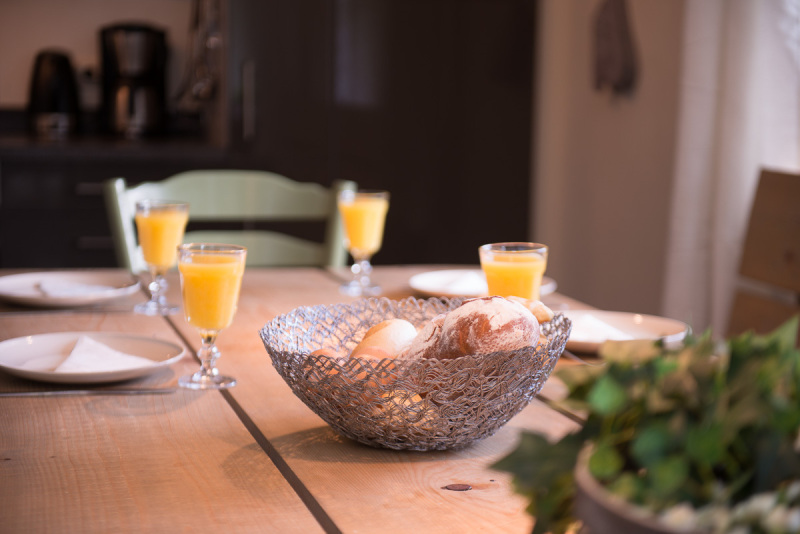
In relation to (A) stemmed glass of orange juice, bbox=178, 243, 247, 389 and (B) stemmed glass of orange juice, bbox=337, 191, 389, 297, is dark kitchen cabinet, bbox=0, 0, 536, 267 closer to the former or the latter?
(B) stemmed glass of orange juice, bbox=337, 191, 389, 297

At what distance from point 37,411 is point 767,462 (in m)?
0.71

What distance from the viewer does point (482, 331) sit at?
740mm

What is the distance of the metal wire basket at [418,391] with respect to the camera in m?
0.71

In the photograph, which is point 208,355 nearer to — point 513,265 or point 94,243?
point 513,265

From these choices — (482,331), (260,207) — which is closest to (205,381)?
(482,331)

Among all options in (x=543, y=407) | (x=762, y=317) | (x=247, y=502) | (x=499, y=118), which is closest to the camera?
(x=247, y=502)

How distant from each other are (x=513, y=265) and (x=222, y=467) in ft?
1.66

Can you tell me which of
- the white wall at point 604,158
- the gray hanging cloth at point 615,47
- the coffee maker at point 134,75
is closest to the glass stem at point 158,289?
the white wall at point 604,158

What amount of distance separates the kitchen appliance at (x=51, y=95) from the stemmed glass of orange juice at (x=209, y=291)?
2756 millimetres

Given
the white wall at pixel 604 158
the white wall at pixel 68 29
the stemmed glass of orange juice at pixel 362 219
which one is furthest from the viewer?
the white wall at pixel 68 29

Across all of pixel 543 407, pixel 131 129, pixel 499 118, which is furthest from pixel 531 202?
pixel 543 407

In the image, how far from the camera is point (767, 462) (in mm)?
376

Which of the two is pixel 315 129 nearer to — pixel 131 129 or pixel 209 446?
pixel 131 129

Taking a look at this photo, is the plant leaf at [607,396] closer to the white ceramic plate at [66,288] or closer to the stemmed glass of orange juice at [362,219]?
the white ceramic plate at [66,288]
